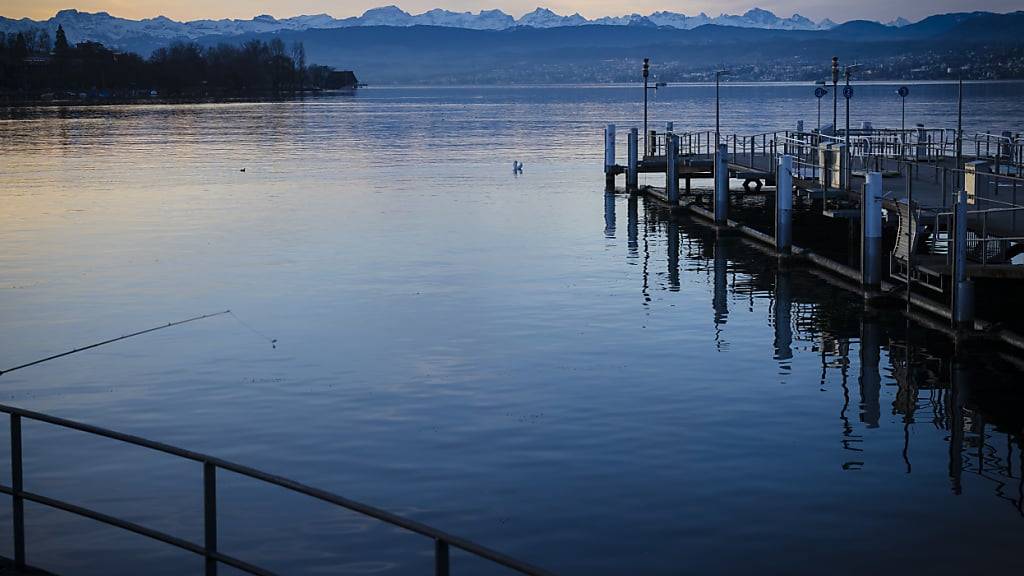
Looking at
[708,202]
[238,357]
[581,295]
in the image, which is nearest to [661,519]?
[238,357]

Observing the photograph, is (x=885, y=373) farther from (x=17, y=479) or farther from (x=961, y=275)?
(x=17, y=479)

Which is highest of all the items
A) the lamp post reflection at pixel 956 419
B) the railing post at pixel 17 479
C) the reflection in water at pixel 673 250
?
the railing post at pixel 17 479

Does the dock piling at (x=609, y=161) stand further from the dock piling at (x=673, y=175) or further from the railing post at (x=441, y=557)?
the railing post at (x=441, y=557)

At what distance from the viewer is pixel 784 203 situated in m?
32.5

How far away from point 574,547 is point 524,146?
76.7 meters

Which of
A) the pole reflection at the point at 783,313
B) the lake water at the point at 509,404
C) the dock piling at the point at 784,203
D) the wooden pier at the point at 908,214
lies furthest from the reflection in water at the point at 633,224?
the pole reflection at the point at 783,313

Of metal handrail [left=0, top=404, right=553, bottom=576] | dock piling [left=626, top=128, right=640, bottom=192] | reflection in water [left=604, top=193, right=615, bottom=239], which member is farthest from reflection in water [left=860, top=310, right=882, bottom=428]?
dock piling [left=626, top=128, right=640, bottom=192]

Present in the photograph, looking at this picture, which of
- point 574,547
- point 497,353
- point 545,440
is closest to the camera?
point 574,547

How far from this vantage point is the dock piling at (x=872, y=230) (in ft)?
86.3

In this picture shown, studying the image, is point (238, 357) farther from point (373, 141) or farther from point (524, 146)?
point (373, 141)

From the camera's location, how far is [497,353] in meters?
22.9

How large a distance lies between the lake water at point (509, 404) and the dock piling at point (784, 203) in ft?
2.82

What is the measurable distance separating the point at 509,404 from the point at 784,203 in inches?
584

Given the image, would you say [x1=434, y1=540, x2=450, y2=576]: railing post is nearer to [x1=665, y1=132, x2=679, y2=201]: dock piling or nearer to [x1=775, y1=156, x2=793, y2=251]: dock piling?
[x1=775, y1=156, x2=793, y2=251]: dock piling
